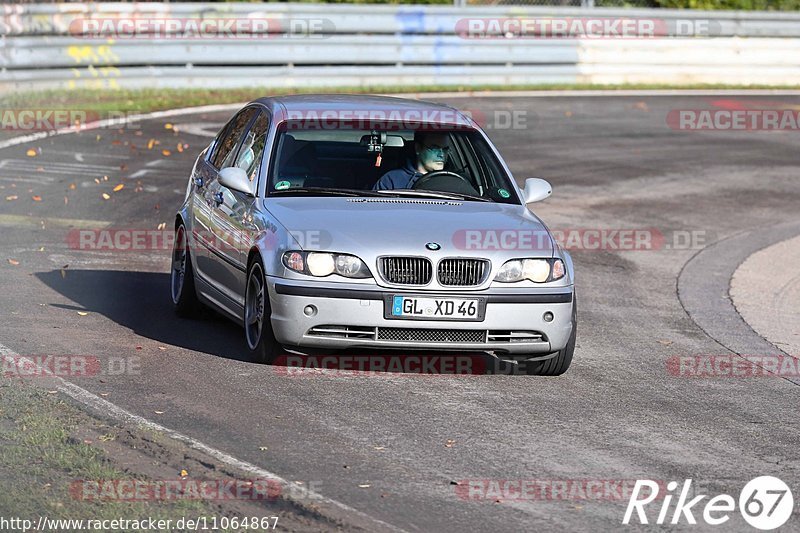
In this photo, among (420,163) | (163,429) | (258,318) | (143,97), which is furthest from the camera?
(143,97)

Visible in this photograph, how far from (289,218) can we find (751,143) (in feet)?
48.4

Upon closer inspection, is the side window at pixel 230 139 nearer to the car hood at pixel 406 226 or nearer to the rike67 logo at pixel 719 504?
the car hood at pixel 406 226

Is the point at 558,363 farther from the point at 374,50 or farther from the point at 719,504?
the point at 374,50

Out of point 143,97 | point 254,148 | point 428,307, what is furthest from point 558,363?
point 143,97

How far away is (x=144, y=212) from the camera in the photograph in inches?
561

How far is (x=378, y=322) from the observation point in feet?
26.5

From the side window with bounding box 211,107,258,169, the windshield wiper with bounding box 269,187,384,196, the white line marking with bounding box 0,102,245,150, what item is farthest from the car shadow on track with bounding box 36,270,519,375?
the white line marking with bounding box 0,102,245,150

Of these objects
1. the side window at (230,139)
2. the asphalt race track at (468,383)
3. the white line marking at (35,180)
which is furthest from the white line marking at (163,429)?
the white line marking at (35,180)

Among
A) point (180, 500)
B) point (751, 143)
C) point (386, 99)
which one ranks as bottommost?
point (751, 143)

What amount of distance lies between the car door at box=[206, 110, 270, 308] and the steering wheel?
1054 mm

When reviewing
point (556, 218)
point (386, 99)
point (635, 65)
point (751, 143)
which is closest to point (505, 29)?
point (635, 65)

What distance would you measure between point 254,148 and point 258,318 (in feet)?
4.67

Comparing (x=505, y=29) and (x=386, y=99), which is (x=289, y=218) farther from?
(x=505, y=29)

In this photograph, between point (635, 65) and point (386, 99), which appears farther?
point (635, 65)
